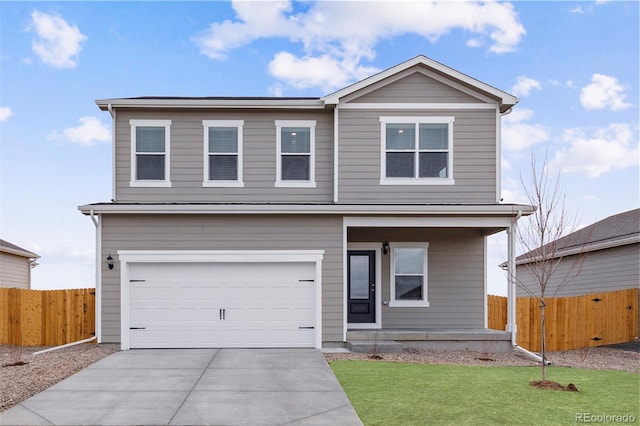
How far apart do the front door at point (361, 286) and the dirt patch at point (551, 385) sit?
6.00 meters

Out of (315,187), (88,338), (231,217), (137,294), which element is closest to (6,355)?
(88,338)

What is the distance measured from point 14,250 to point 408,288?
16495 mm

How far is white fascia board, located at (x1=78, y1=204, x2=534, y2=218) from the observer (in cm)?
1227

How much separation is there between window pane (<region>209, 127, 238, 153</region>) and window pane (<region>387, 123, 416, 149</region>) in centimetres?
414

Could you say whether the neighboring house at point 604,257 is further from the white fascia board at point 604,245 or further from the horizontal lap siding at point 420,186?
the horizontal lap siding at point 420,186

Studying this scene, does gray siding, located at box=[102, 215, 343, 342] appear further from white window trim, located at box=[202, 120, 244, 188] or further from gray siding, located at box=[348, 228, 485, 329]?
gray siding, located at box=[348, 228, 485, 329]

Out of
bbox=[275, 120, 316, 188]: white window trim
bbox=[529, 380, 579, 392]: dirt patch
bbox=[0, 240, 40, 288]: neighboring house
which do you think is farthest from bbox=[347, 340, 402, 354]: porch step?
bbox=[0, 240, 40, 288]: neighboring house

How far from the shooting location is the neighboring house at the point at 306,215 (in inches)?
489

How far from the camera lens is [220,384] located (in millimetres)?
8461

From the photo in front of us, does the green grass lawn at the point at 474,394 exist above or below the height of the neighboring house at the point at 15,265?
→ below

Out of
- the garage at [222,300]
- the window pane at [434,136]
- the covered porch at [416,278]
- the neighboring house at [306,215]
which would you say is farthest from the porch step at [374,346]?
the window pane at [434,136]

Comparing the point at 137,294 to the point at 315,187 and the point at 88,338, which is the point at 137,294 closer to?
the point at 88,338

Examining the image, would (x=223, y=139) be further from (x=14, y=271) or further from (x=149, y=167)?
(x=14, y=271)

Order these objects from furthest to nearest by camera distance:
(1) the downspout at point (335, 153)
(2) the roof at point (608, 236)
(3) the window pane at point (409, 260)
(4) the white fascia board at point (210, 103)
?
(2) the roof at point (608, 236) < (3) the window pane at point (409, 260) < (4) the white fascia board at point (210, 103) < (1) the downspout at point (335, 153)
